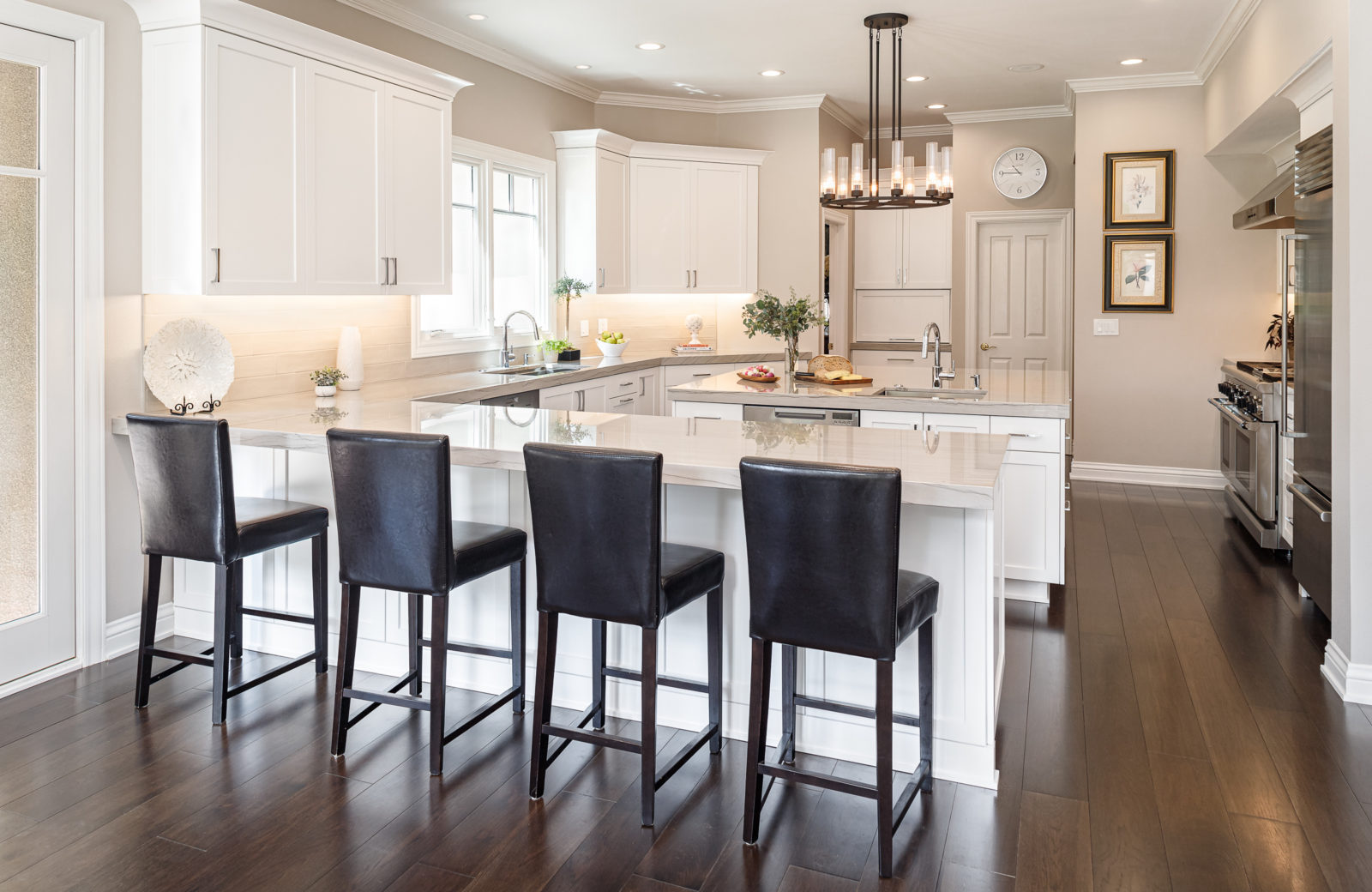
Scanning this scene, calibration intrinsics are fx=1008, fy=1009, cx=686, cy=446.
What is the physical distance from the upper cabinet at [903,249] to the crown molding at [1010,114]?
Result: 764 mm

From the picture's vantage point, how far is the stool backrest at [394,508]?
2.65 m

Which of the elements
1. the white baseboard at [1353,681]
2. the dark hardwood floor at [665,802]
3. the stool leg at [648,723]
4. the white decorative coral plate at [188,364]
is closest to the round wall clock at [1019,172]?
the dark hardwood floor at [665,802]

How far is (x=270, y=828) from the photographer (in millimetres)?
2438

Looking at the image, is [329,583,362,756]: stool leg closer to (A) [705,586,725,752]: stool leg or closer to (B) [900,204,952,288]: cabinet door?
(A) [705,586,725,752]: stool leg

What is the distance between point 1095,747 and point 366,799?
203 cm

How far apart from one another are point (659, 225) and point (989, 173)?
114 inches

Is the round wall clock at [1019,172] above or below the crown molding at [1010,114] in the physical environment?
below

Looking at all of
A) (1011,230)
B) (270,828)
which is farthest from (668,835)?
(1011,230)

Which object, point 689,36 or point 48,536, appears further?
point 689,36

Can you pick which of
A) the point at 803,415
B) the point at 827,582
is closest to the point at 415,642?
the point at 827,582

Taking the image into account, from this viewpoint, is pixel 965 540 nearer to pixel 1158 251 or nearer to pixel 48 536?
pixel 48 536

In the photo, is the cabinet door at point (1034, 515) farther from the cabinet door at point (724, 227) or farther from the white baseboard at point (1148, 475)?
the cabinet door at point (724, 227)

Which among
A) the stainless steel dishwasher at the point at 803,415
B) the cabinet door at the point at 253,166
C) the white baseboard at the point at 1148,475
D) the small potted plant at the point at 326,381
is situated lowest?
the white baseboard at the point at 1148,475

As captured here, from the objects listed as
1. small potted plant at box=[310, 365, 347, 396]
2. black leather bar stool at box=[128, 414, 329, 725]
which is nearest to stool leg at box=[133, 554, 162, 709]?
black leather bar stool at box=[128, 414, 329, 725]
